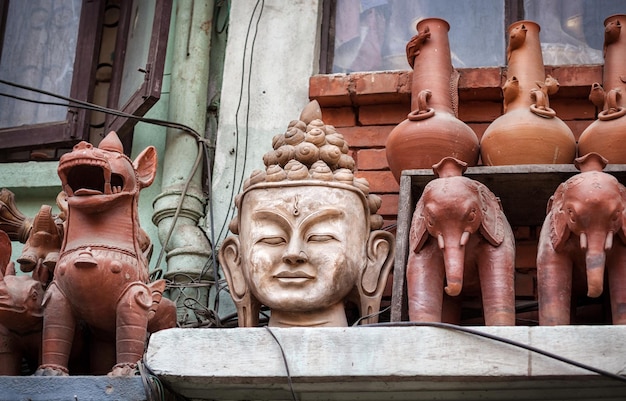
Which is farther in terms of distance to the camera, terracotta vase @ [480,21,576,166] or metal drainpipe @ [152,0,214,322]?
metal drainpipe @ [152,0,214,322]

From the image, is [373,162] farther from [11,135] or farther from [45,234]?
[11,135]

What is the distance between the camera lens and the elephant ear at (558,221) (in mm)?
4215

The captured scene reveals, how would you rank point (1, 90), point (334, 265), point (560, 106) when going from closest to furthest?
point (334, 265), point (560, 106), point (1, 90)

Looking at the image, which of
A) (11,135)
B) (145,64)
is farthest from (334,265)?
(11,135)

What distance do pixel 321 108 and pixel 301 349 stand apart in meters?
1.63

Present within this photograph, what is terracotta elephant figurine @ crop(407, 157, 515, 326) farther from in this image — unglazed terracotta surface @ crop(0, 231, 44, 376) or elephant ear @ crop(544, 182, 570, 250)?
unglazed terracotta surface @ crop(0, 231, 44, 376)

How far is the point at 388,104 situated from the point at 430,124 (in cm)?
70

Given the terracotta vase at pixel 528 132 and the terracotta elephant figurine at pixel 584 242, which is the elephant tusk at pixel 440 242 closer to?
the terracotta elephant figurine at pixel 584 242

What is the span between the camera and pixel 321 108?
17.9ft

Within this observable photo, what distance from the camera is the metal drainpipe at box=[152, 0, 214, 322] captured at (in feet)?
17.5

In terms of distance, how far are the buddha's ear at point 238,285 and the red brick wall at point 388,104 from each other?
669 millimetres

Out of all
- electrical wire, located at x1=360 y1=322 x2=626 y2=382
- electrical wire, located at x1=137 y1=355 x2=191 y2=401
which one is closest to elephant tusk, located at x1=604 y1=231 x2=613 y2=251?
electrical wire, located at x1=360 y1=322 x2=626 y2=382

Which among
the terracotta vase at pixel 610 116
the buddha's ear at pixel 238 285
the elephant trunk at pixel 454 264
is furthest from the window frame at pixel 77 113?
the terracotta vase at pixel 610 116

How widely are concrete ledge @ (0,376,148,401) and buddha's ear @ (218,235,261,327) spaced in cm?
60
